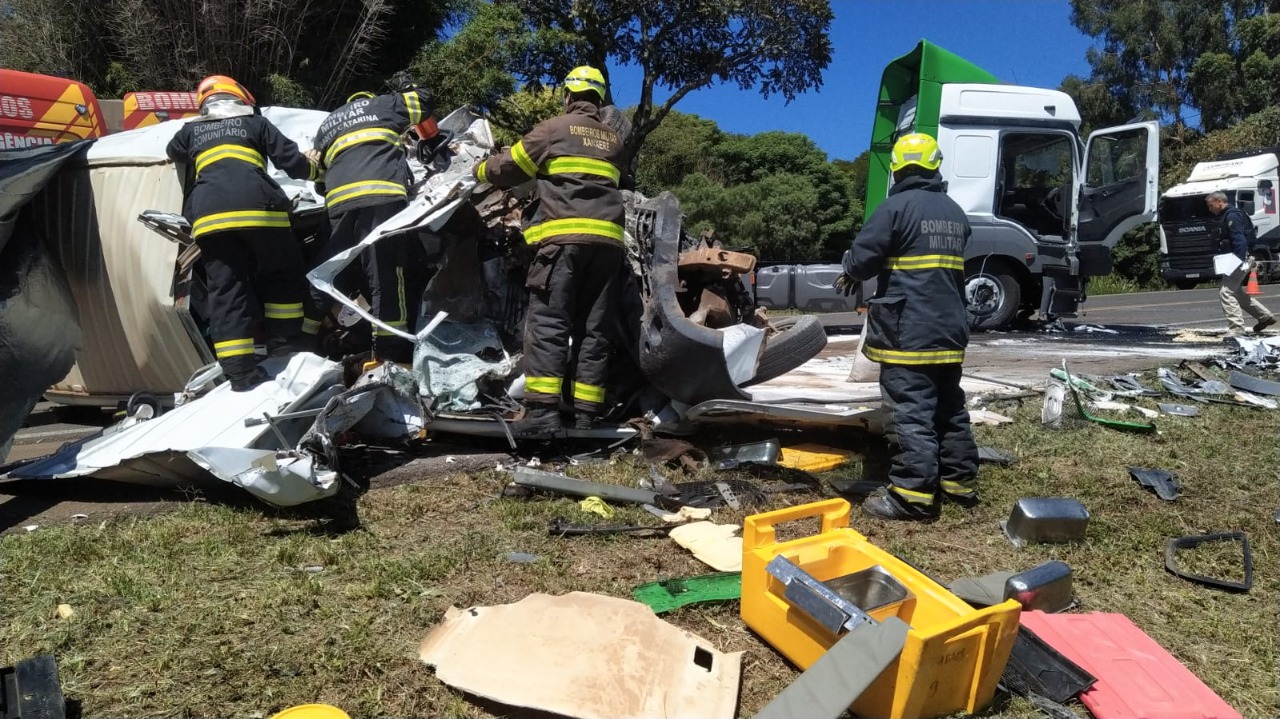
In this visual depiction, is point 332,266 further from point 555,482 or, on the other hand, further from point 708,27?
point 708,27

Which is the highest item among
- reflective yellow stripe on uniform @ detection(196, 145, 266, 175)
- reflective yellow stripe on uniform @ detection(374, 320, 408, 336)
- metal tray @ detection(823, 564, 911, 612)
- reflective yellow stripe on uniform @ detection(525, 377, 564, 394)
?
reflective yellow stripe on uniform @ detection(196, 145, 266, 175)

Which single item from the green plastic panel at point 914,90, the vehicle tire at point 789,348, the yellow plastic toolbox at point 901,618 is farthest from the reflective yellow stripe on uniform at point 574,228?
the green plastic panel at point 914,90

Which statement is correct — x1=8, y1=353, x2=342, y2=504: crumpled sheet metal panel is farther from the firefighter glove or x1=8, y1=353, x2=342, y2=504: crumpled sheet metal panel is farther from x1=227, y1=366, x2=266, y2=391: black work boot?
the firefighter glove

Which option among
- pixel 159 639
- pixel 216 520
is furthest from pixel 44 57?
pixel 159 639

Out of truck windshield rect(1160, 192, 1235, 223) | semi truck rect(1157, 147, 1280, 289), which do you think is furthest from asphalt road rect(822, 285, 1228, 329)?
truck windshield rect(1160, 192, 1235, 223)

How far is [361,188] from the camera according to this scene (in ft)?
13.8

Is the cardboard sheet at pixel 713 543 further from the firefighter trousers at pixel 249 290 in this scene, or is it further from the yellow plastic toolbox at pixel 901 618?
the firefighter trousers at pixel 249 290

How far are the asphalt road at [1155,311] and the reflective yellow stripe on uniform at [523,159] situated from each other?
757 cm

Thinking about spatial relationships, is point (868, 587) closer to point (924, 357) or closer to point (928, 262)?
point (924, 357)

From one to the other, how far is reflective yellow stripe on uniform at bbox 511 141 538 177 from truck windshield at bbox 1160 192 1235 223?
13.6 metres

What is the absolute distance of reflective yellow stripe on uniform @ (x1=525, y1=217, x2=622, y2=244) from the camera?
3.82 metres

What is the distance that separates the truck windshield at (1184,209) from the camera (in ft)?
43.3

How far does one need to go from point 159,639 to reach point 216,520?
0.98 meters

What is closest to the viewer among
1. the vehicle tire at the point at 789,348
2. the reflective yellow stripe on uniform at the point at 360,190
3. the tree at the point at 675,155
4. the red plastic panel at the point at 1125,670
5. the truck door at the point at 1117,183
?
the red plastic panel at the point at 1125,670
